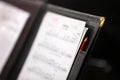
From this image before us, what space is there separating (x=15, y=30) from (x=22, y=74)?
27 cm

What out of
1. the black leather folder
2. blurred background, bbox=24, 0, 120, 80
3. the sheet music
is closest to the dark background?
blurred background, bbox=24, 0, 120, 80

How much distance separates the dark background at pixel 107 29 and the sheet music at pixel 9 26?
0.79ft

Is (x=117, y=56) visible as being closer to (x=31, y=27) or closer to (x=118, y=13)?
(x=118, y=13)

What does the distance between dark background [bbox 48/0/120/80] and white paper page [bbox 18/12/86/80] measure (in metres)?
0.16

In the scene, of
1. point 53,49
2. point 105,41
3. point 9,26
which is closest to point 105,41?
point 105,41

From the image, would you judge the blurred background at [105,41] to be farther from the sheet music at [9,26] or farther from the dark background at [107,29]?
the sheet music at [9,26]

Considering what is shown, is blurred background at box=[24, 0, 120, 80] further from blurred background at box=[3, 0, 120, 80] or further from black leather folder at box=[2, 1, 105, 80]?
black leather folder at box=[2, 1, 105, 80]

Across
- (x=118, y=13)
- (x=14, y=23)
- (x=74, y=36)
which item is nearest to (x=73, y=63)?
(x=74, y=36)

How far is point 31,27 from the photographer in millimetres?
1146

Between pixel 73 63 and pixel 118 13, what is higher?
pixel 118 13

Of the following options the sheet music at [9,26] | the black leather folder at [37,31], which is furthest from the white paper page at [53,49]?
the sheet music at [9,26]

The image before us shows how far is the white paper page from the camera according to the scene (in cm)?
98

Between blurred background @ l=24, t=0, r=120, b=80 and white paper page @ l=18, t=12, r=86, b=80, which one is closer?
white paper page @ l=18, t=12, r=86, b=80

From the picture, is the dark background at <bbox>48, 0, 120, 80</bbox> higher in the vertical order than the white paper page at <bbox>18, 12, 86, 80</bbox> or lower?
higher
